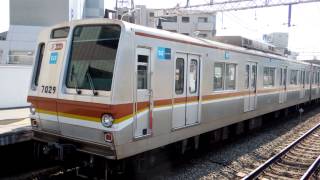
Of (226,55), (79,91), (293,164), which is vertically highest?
(226,55)

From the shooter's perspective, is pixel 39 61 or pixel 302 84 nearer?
pixel 39 61

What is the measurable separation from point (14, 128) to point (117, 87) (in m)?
3.75

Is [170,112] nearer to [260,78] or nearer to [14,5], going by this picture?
[260,78]

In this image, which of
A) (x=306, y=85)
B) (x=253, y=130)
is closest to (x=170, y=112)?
(x=253, y=130)

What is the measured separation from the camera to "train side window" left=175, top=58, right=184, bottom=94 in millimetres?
7906

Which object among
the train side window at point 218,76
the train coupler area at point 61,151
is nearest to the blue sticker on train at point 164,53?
the train coupler area at point 61,151

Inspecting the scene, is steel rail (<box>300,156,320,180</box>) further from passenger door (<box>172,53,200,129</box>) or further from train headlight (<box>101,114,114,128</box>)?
train headlight (<box>101,114,114,128</box>)

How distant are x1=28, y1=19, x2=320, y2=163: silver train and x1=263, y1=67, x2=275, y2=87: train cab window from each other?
16.6 feet

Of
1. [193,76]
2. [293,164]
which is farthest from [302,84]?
[193,76]

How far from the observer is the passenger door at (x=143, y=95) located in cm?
659

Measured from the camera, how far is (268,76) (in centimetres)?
1419

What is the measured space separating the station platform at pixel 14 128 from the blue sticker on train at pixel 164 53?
3.36 metres

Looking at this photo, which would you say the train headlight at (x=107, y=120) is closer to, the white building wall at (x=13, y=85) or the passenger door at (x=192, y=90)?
the passenger door at (x=192, y=90)

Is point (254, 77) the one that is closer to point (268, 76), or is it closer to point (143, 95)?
point (268, 76)
